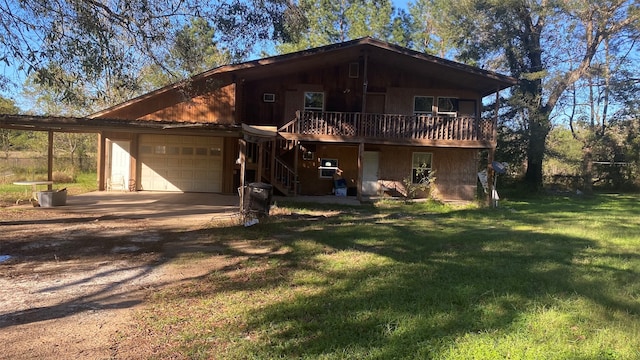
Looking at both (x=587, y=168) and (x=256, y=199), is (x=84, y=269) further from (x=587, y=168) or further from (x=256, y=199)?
(x=587, y=168)

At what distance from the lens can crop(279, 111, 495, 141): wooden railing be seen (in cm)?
1662

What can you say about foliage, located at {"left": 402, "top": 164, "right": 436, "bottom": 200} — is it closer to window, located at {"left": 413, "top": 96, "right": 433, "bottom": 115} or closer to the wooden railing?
the wooden railing

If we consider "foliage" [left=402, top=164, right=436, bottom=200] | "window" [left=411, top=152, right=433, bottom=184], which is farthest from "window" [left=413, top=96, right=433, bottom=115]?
"foliage" [left=402, top=164, right=436, bottom=200]

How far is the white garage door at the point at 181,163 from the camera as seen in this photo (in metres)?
17.5

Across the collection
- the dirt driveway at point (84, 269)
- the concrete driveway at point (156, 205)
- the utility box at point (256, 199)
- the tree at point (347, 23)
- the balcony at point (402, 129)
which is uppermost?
A: the tree at point (347, 23)

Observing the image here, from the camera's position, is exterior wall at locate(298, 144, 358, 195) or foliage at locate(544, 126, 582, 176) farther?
foliage at locate(544, 126, 582, 176)

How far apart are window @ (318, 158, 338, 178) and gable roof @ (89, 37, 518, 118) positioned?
4.02 metres

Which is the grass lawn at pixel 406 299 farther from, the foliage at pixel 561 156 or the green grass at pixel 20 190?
the foliage at pixel 561 156

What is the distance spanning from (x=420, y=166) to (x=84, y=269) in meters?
14.8

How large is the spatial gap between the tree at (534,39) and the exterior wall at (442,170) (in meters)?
7.23

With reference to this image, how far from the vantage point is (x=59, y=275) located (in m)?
6.20

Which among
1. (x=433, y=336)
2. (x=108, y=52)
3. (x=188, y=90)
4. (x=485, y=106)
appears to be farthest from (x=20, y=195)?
(x=485, y=106)

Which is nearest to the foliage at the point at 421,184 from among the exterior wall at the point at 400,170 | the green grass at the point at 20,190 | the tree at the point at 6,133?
the exterior wall at the point at 400,170

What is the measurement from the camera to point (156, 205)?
1370cm
